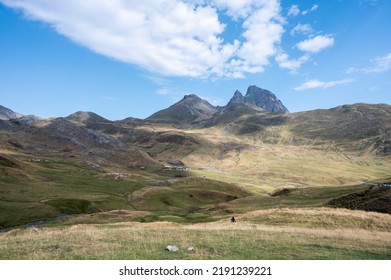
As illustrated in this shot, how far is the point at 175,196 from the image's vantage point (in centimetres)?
14625

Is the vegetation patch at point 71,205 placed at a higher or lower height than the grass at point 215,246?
lower

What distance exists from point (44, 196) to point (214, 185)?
8698 centimetres

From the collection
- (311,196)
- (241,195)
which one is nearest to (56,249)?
(311,196)

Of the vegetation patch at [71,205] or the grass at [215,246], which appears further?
the vegetation patch at [71,205]

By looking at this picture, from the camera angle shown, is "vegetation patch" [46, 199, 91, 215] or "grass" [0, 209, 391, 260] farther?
"vegetation patch" [46, 199, 91, 215]

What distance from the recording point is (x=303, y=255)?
22.9 meters

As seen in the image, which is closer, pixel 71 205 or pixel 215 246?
pixel 215 246

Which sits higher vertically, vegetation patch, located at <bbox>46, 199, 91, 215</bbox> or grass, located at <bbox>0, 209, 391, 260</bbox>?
grass, located at <bbox>0, 209, 391, 260</bbox>

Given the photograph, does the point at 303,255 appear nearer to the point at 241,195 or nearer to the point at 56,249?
the point at 56,249

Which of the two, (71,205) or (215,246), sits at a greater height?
(215,246)
